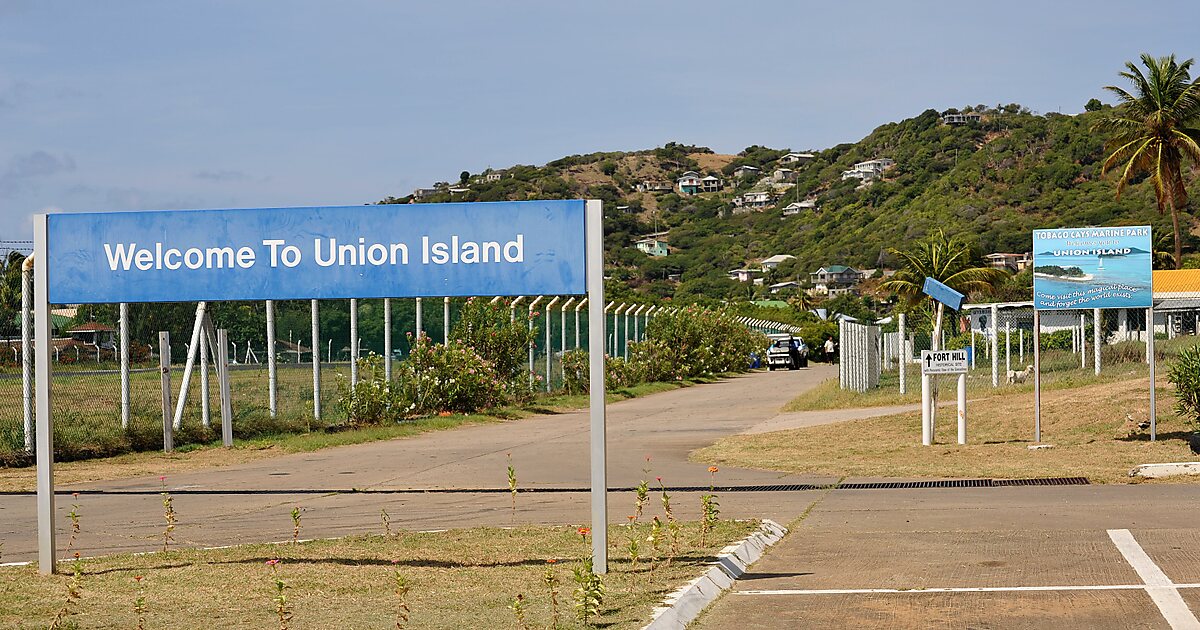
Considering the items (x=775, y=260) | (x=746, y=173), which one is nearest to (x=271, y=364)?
(x=775, y=260)

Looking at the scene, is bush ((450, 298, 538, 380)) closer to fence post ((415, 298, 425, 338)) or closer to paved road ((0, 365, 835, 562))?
fence post ((415, 298, 425, 338))

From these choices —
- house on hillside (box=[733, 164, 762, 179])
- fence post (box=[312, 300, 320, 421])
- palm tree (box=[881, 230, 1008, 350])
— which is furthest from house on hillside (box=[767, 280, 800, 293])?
fence post (box=[312, 300, 320, 421])

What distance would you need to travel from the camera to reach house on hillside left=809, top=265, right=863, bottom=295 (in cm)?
11869

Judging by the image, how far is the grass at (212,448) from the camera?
17.4m

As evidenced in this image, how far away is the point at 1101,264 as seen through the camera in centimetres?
1869

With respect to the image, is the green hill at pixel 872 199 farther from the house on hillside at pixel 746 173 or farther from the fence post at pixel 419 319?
the fence post at pixel 419 319

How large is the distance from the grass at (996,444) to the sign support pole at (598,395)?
772 cm

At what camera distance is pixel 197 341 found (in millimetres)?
21375

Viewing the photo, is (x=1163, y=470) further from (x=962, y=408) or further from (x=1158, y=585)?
(x=1158, y=585)

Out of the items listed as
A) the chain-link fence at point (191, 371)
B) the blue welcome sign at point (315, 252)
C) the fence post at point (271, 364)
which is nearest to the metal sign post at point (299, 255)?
the blue welcome sign at point (315, 252)

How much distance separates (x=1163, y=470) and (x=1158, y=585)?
6.95 m

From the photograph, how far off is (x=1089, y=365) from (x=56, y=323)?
2304 centimetres

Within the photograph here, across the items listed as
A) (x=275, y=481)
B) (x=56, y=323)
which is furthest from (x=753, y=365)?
(x=275, y=481)

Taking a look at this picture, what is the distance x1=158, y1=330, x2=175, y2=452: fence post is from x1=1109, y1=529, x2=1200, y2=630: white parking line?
46.5 feet
